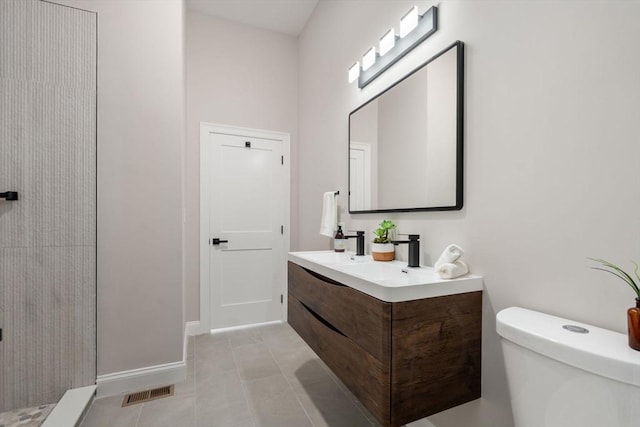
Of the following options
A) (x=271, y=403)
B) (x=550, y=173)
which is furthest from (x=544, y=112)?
(x=271, y=403)

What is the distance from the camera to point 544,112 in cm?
99

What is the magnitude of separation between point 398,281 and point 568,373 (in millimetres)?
516

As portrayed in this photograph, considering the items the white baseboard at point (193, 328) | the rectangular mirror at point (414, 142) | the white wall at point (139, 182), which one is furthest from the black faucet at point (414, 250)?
the white baseboard at point (193, 328)

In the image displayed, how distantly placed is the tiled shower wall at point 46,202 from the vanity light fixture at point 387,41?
5.82 ft

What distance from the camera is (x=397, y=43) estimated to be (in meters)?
1.65

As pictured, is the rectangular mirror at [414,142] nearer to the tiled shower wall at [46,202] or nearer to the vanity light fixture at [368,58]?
the vanity light fixture at [368,58]

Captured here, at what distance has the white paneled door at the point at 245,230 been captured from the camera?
296cm

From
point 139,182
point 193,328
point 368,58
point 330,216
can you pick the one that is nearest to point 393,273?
point 330,216

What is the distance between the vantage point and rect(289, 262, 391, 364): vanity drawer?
3.35 feet

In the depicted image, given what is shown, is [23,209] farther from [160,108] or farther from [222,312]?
[222,312]

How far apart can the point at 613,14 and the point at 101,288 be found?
263cm

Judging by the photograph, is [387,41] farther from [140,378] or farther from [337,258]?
[140,378]

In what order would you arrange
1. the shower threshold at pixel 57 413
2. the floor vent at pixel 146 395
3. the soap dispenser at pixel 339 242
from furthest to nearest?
the soap dispenser at pixel 339 242, the floor vent at pixel 146 395, the shower threshold at pixel 57 413

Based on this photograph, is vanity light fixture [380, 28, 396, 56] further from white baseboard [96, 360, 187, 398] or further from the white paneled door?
white baseboard [96, 360, 187, 398]
